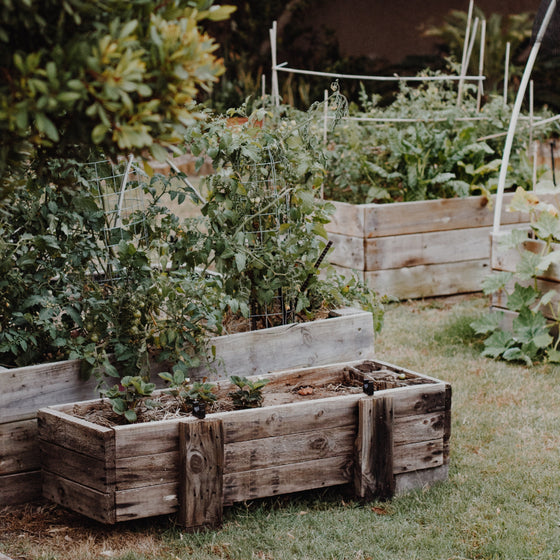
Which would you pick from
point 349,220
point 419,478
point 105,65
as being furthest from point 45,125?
point 349,220

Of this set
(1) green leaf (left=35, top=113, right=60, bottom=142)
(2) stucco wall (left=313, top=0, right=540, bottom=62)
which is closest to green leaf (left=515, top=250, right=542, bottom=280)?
(1) green leaf (left=35, top=113, right=60, bottom=142)

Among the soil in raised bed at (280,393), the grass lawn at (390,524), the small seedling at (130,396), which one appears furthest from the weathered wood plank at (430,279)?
the small seedling at (130,396)

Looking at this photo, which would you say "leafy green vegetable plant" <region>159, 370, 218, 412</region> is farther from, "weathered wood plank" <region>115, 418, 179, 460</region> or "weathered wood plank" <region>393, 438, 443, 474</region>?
"weathered wood plank" <region>393, 438, 443, 474</region>

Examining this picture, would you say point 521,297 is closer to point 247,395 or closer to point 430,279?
point 430,279

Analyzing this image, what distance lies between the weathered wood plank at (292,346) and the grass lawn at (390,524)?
0.62m

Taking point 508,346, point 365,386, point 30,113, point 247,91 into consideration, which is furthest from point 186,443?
point 247,91

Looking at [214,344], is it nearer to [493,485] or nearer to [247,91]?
[493,485]

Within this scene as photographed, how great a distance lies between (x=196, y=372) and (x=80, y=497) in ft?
2.56

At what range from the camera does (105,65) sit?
4.97ft

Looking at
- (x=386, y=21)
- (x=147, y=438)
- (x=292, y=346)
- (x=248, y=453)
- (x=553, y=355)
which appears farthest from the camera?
(x=386, y=21)

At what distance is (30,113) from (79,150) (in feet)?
2.08

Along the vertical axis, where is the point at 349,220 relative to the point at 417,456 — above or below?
above

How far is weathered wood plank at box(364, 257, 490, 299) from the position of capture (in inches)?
236

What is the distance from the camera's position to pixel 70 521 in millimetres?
2984
